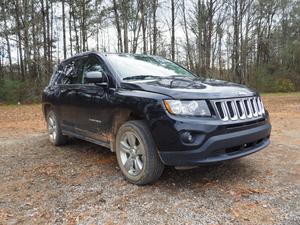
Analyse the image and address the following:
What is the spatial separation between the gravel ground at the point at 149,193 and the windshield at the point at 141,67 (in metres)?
1.36

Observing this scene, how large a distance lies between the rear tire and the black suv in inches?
41.2

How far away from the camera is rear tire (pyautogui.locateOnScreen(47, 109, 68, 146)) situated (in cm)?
465

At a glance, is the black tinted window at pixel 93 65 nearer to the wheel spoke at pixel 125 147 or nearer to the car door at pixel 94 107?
the car door at pixel 94 107

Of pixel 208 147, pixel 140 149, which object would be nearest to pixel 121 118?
pixel 140 149

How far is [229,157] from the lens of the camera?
247 centimetres

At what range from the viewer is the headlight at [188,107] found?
242cm

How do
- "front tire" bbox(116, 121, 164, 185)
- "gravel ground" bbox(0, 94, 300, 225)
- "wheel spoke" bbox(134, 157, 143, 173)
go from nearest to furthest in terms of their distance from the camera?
"gravel ground" bbox(0, 94, 300, 225) < "front tire" bbox(116, 121, 164, 185) < "wheel spoke" bbox(134, 157, 143, 173)

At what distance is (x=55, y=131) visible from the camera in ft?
15.5

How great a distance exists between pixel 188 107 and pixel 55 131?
3257 mm

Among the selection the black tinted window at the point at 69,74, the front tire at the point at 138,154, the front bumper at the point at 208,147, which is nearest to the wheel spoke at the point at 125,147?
the front tire at the point at 138,154

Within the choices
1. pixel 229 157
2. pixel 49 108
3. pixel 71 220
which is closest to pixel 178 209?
pixel 229 157

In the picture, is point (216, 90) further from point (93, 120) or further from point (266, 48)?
point (266, 48)

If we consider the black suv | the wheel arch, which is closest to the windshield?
the black suv

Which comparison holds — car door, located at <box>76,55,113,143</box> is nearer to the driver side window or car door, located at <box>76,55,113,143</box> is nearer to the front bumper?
the driver side window
